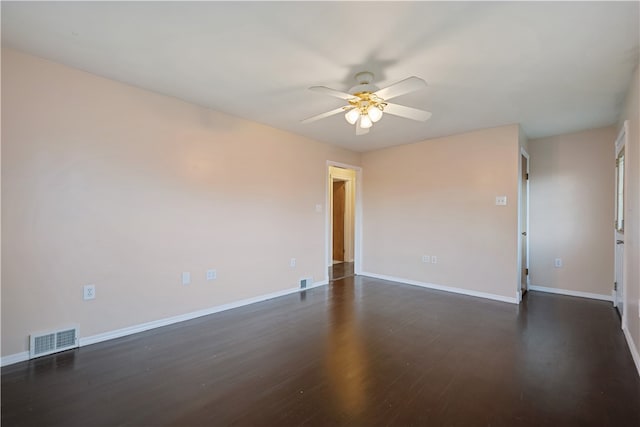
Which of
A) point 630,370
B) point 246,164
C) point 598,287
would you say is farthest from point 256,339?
point 598,287

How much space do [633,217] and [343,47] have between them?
289cm

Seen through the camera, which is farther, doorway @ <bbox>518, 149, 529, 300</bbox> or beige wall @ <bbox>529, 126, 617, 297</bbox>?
doorway @ <bbox>518, 149, 529, 300</bbox>

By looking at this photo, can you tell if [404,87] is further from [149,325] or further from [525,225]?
[525,225]

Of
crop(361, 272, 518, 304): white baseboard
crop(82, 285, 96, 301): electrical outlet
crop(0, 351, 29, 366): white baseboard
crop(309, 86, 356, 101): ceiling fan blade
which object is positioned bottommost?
crop(361, 272, 518, 304): white baseboard

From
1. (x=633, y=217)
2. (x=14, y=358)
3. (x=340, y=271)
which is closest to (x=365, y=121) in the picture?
(x=633, y=217)

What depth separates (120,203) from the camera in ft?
9.09

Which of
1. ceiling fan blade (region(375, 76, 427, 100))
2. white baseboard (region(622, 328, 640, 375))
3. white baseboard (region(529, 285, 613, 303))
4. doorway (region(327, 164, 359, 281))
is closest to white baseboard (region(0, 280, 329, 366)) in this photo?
ceiling fan blade (region(375, 76, 427, 100))

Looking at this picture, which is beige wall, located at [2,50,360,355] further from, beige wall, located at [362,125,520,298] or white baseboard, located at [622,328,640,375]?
white baseboard, located at [622,328,640,375]

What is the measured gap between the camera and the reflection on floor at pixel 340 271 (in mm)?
5565

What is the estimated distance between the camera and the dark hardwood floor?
1708 millimetres

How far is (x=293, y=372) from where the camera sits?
2.17 m

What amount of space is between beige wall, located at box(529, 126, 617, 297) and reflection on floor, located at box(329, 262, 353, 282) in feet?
10.4

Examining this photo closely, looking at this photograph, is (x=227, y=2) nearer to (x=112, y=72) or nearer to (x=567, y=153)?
(x=112, y=72)

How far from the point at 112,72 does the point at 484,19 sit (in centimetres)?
302
